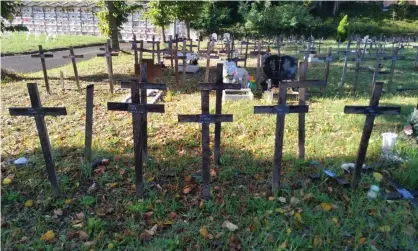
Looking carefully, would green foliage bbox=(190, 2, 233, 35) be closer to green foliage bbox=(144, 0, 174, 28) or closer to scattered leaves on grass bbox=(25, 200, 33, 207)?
green foliage bbox=(144, 0, 174, 28)

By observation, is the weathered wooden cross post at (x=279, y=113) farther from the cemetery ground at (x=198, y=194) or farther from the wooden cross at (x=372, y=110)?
the wooden cross at (x=372, y=110)

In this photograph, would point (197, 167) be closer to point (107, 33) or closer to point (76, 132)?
point (76, 132)

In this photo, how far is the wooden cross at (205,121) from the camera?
3611 millimetres

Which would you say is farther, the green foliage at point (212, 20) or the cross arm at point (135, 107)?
the green foliage at point (212, 20)

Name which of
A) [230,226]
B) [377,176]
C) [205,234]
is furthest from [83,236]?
[377,176]

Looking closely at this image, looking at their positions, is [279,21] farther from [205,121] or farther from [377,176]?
[205,121]

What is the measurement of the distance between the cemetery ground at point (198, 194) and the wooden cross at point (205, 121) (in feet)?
0.84

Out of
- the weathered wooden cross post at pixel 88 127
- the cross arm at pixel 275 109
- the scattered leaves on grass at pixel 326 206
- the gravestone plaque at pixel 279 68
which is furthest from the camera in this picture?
the gravestone plaque at pixel 279 68

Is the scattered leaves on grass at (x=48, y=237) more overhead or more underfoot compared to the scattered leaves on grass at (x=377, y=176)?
more underfoot

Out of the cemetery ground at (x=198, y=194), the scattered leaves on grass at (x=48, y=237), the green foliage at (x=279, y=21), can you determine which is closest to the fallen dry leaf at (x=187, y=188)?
A: the cemetery ground at (x=198, y=194)

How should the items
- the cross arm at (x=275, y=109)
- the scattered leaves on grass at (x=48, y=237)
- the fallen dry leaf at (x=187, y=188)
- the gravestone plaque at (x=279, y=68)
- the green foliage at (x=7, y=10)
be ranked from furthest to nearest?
the green foliage at (x=7, y=10) → the gravestone plaque at (x=279, y=68) → the fallen dry leaf at (x=187, y=188) → the cross arm at (x=275, y=109) → the scattered leaves on grass at (x=48, y=237)

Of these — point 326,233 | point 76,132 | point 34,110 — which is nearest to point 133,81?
point 34,110

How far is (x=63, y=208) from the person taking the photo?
3611 millimetres

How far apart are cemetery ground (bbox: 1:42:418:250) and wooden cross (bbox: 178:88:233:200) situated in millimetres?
257
